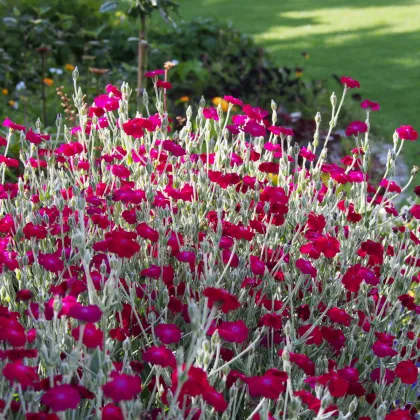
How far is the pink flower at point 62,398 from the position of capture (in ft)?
4.58

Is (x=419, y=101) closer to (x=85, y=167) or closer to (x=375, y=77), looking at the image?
(x=375, y=77)

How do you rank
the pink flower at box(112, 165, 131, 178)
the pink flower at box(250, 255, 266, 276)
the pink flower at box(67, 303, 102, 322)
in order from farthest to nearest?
the pink flower at box(112, 165, 131, 178) < the pink flower at box(250, 255, 266, 276) < the pink flower at box(67, 303, 102, 322)

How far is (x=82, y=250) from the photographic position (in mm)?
1618

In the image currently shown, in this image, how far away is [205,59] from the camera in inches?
293

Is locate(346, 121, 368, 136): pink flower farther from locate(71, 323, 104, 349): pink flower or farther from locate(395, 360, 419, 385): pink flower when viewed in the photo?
locate(71, 323, 104, 349): pink flower

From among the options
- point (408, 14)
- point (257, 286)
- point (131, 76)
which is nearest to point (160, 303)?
point (257, 286)

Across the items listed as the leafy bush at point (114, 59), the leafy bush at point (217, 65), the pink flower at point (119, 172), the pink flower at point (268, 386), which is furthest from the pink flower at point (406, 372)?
the leafy bush at point (217, 65)

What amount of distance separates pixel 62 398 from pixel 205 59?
20.7 feet

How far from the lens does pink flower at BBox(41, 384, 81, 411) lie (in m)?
1.40

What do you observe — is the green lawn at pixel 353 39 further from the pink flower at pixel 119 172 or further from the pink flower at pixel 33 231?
the pink flower at pixel 33 231

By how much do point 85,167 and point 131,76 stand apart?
4142 mm

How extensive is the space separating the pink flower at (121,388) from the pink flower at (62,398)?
0.20 feet

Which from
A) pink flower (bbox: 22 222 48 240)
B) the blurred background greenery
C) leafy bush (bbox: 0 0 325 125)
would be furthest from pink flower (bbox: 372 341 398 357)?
leafy bush (bbox: 0 0 325 125)

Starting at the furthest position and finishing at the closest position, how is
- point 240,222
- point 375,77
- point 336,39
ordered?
1. point 336,39
2. point 375,77
3. point 240,222
